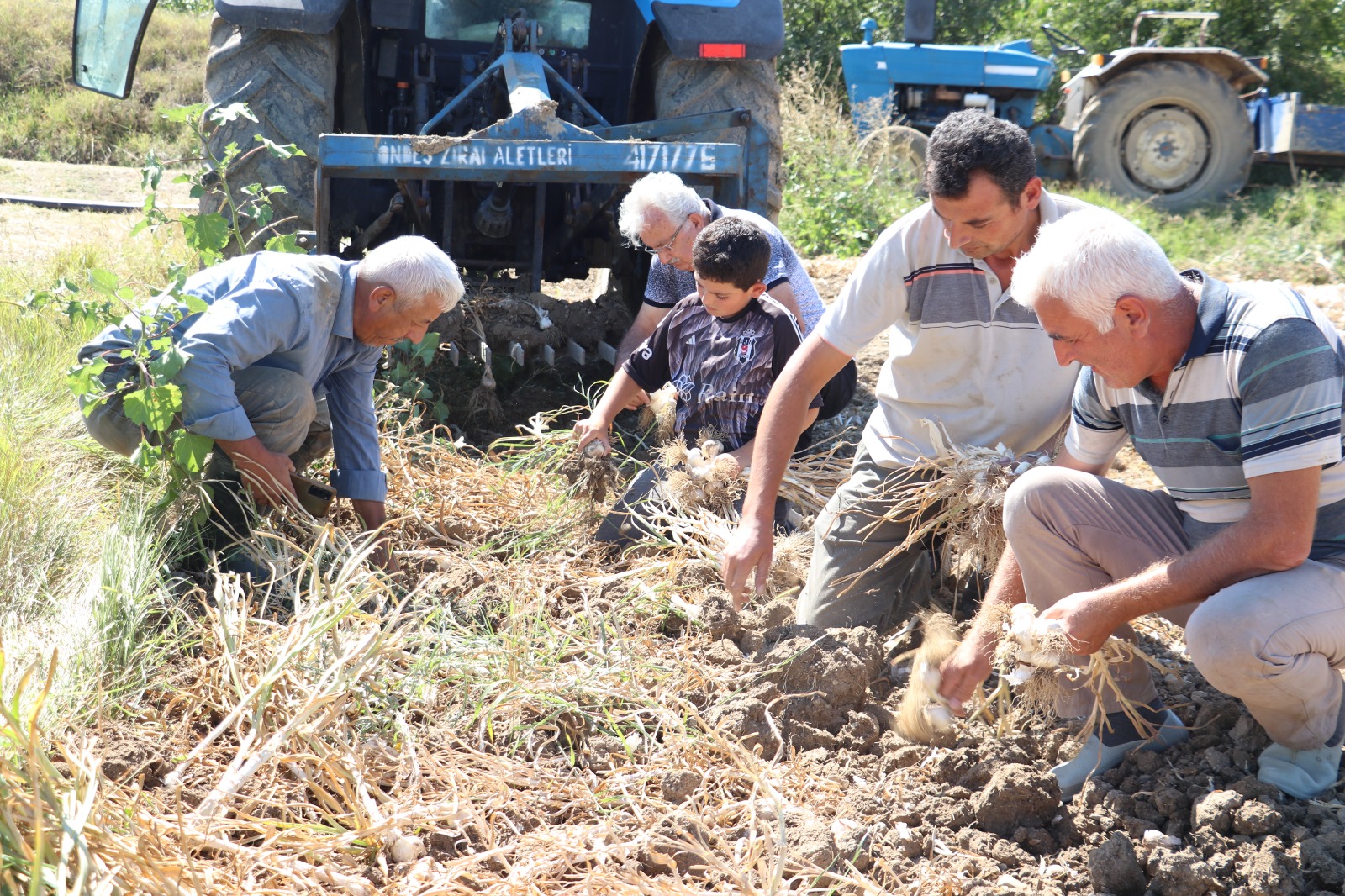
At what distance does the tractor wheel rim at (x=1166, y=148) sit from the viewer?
1002cm

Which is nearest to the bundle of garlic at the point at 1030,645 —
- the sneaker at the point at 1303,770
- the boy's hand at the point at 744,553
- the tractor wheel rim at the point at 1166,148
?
the sneaker at the point at 1303,770

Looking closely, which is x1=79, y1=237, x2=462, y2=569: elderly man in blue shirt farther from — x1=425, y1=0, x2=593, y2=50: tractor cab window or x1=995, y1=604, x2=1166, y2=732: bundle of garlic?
x1=425, y1=0, x2=593, y2=50: tractor cab window

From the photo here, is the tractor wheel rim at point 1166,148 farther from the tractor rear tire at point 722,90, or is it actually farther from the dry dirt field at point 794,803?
the dry dirt field at point 794,803

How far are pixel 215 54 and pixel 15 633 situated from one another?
297cm

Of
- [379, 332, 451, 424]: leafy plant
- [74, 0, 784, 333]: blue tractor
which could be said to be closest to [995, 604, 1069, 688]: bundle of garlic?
[379, 332, 451, 424]: leafy plant

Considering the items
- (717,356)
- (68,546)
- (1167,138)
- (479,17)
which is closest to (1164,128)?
(1167,138)

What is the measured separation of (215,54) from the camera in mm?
4730

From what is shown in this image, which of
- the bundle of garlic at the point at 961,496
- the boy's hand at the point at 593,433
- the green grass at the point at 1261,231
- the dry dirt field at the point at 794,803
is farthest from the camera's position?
the green grass at the point at 1261,231

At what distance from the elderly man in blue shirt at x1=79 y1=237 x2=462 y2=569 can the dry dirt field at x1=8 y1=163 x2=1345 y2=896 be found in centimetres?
63

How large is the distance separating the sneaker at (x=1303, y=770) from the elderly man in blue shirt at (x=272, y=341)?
2254mm

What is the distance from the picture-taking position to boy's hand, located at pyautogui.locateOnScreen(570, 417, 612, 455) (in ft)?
12.3

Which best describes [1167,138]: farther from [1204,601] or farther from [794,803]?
[794,803]

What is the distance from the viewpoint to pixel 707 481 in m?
3.52

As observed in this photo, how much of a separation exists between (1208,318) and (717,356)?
1732 mm
